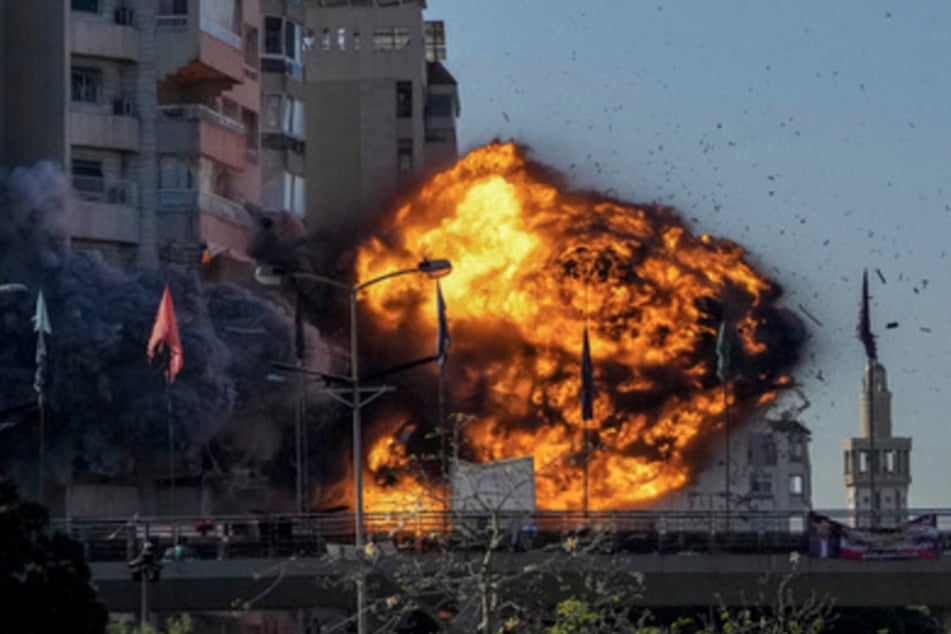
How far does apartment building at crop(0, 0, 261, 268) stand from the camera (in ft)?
522

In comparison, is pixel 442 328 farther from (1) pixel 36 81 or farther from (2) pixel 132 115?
(1) pixel 36 81

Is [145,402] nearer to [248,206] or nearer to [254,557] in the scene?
[248,206]

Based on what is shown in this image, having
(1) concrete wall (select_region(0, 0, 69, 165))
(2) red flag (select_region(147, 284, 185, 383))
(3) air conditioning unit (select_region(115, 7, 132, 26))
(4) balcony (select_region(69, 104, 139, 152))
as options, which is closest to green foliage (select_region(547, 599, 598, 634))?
(2) red flag (select_region(147, 284, 185, 383))

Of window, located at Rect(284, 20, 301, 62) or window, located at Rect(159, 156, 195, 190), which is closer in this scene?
window, located at Rect(159, 156, 195, 190)

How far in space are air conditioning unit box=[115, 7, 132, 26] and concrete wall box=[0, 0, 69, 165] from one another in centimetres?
448

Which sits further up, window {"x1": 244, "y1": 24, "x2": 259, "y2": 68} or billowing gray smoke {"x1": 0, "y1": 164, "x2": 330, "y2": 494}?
window {"x1": 244, "y1": 24, "x2": 259, "y2": 68}

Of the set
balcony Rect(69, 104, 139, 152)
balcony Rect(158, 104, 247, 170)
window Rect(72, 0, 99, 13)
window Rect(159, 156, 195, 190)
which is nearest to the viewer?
balcony Rect(69, 104, 139, 152)

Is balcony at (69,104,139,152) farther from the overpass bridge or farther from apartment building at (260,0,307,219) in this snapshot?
the overpass bridge

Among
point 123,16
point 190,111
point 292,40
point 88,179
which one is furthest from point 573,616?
point 292,40

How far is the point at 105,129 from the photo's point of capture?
534 ft

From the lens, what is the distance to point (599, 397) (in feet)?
549

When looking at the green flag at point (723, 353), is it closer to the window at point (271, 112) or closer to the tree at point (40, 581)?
the window at point (271, 112)

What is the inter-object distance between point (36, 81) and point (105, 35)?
4.49m

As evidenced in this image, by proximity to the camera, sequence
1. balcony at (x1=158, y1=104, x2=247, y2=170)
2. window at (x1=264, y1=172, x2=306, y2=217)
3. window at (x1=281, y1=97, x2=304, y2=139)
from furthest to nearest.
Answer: window at (x1=281, y1=97, x2=304, y2=139), window at (x1=264, y1=172, x2=306, y2=217), balcony at (x1=158, y1=104, x2=247, y2=170)
